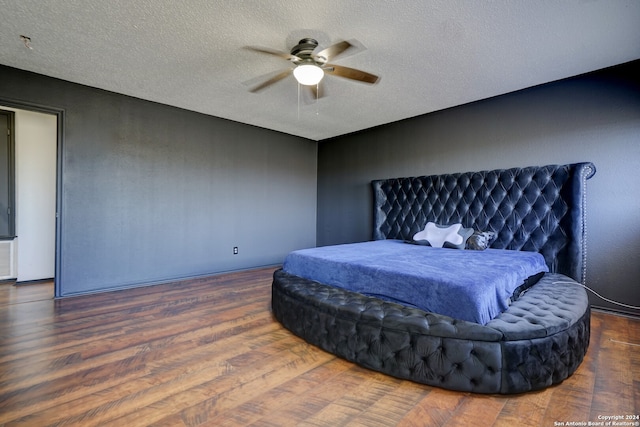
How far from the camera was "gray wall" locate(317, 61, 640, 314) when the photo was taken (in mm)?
3037

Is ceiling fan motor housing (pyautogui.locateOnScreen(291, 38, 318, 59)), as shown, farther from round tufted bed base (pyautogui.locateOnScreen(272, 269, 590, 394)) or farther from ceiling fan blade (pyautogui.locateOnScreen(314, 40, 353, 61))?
round tufted bed base (pyautogui.locateOnScreen(272, 269, 590, 394))

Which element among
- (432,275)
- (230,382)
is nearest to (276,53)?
(432,275)

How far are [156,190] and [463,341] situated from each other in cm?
419

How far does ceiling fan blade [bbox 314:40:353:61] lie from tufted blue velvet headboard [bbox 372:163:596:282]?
2651 millimetres

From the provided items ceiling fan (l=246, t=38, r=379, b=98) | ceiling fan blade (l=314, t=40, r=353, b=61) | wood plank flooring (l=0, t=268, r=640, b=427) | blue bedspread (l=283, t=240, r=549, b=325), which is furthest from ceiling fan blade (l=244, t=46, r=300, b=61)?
wood plank flooring (l=0, t=268, r=640, b=427)

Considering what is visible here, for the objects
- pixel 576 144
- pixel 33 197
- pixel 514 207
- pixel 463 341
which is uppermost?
pixel 576 144

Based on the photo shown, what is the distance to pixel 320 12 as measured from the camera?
2232mm

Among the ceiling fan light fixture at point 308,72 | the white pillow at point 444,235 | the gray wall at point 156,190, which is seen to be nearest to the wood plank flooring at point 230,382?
the gray wall at point 156,190

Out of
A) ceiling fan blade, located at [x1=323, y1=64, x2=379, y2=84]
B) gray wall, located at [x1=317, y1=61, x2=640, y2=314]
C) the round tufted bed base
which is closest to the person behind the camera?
the round tufted bed base

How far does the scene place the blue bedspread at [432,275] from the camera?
6.35ft

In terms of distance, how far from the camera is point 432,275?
214cm

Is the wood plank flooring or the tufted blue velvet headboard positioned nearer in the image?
Answer: the wood plank flooring

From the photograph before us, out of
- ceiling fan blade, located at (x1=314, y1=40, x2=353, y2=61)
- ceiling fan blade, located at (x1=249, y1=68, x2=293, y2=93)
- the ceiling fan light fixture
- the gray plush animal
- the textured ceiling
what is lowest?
the gray plush animal

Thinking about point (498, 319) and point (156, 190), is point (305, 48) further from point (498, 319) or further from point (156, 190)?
point (156, 190)
